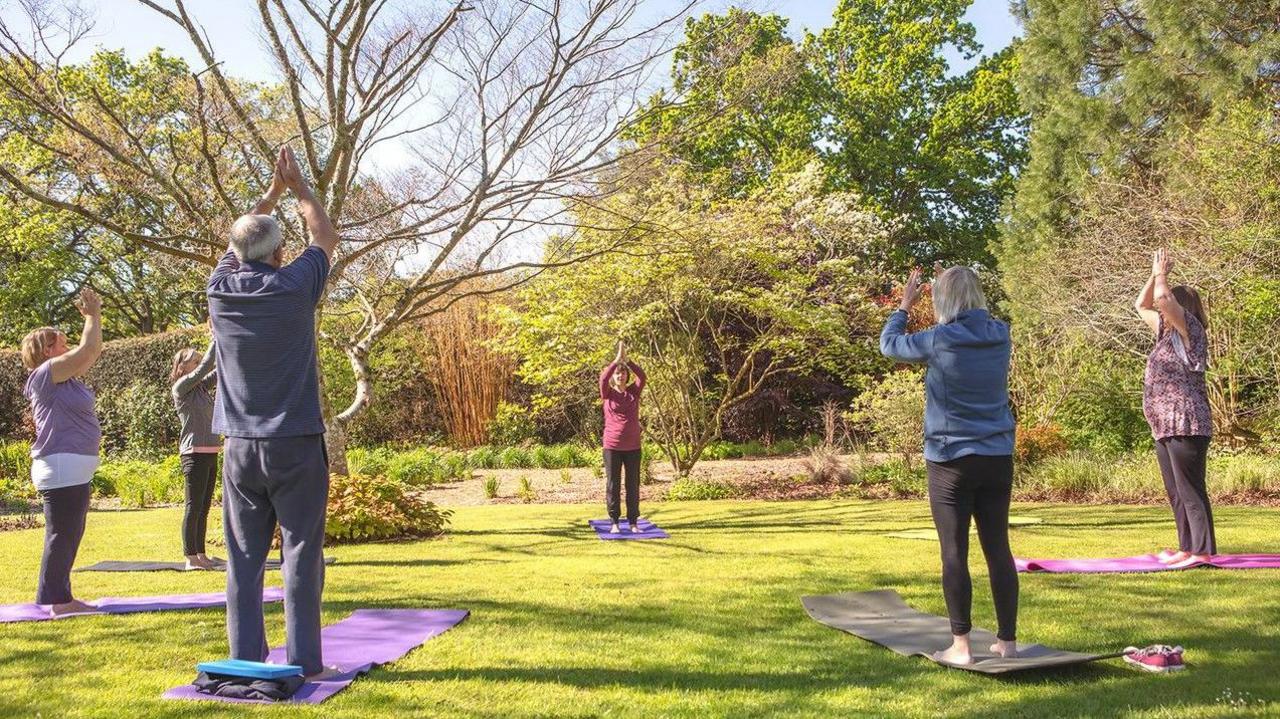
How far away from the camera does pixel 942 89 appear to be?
2486cm

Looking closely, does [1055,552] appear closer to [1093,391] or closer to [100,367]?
[1093,391]

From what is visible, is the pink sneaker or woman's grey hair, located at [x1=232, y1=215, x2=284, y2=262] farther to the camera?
the pink sneaker

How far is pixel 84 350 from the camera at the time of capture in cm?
470

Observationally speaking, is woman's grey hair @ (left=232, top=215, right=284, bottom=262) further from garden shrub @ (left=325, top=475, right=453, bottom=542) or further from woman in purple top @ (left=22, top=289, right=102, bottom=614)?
garden shrub @ (left=325, top=475, right=453, bottom=542)

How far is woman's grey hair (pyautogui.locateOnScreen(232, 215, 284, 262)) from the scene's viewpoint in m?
3.51

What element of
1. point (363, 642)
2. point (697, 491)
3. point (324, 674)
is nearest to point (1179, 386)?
point (363, 642)

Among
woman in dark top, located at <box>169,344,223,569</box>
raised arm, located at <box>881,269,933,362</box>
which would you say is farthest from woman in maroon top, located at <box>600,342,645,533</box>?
raised arm, located at <box>881,269,933,362</box>

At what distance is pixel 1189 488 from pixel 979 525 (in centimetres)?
282

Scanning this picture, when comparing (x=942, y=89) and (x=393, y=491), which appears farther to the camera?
(x=942, y=89)

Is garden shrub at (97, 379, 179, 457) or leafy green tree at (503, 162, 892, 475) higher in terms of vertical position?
leafy green tree at (503, 162, 892, 475)

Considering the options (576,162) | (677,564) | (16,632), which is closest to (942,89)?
(576,162)

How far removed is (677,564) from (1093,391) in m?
8.35

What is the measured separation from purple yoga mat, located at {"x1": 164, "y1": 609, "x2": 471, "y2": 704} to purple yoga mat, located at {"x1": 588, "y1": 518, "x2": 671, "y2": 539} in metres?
3.33

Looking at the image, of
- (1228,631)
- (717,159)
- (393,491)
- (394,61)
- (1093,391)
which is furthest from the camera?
(717,159)
